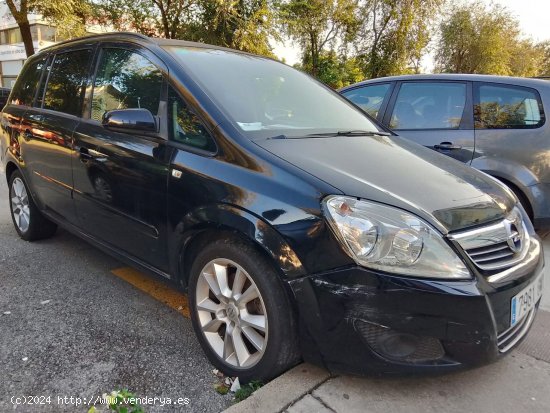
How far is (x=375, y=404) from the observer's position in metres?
Answer: 1.88

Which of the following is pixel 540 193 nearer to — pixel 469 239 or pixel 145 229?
pixel 469 239

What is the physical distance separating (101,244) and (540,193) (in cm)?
374

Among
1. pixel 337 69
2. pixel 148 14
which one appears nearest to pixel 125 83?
pixel 148 14

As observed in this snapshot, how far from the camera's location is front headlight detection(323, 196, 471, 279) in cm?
171

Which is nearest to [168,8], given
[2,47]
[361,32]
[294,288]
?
[361,32]

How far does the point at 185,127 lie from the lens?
7.68 feet

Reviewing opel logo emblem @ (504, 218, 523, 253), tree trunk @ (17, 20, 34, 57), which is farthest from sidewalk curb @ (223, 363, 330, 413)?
tree trunk @ (17, 20, 34, 57)

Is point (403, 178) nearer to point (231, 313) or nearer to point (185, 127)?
point (231, 313)

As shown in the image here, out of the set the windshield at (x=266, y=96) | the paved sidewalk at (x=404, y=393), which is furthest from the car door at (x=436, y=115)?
the paved sidewalk at (x=404, y=393)

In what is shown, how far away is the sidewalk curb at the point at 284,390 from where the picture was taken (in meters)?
1.83

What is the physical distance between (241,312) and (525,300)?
1.30m

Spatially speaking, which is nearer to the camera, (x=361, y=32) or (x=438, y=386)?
(x=438, y=386)

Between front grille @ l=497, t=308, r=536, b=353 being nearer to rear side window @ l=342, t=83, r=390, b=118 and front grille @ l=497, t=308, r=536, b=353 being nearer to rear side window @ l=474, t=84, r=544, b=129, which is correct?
rear side window @ l=474, t=84, r=544, b=129

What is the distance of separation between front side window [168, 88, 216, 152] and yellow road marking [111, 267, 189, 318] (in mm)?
1019
